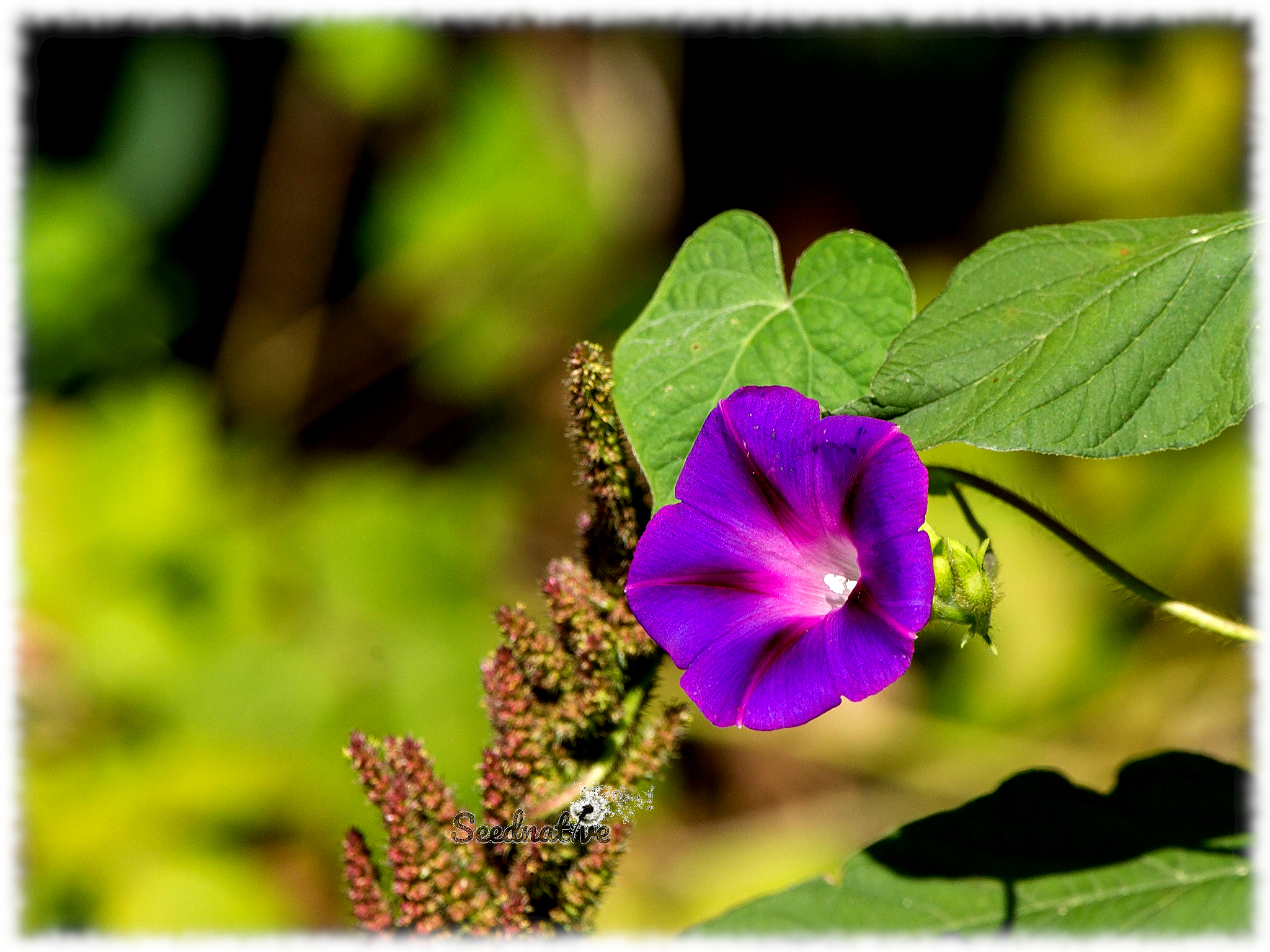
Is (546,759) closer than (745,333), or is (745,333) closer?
(546,759)

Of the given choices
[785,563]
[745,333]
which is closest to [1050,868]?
[785,563]

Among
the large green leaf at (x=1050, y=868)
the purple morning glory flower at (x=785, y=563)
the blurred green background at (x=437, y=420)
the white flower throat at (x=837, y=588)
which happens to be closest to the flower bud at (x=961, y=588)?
the purple morning glory flower at (x=785, y=563)

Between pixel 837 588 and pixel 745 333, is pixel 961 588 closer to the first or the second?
pixel 837 588

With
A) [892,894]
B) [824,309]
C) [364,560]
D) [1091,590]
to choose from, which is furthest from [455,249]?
[892,894]

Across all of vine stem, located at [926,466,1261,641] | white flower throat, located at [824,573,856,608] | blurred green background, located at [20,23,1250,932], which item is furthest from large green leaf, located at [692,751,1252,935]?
blurred green background, located at [20,23,1250,932]

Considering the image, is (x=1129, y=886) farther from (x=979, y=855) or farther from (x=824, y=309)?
(x=824, y=309)

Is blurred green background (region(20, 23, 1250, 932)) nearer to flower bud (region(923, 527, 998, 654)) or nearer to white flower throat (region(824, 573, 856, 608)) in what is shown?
white flower throat (region(824, 573, 856, 608))
